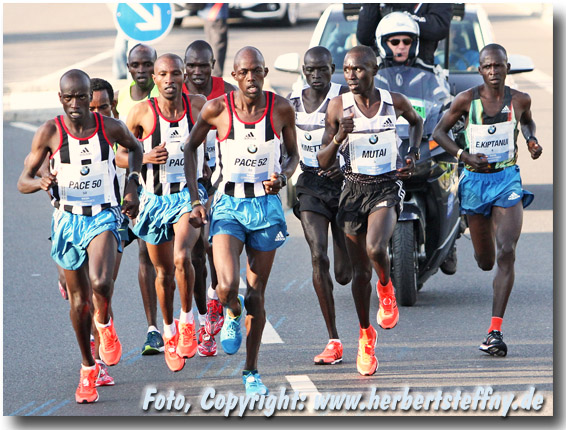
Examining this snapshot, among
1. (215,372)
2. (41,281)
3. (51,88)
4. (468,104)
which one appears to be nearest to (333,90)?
(468,104)

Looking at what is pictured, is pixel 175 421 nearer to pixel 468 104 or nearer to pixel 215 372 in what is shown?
pixel 215 372

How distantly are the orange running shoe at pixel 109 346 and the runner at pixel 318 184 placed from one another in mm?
1494

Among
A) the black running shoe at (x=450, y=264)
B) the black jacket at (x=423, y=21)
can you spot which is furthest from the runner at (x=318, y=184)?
the black jacket at (x=423, y=21)

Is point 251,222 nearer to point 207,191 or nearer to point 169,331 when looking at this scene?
point 169,331

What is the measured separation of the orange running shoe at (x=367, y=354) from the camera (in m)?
8.83

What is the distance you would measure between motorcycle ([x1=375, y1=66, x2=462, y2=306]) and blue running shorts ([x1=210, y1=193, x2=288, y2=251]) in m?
2.25

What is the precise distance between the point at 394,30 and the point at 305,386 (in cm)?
395

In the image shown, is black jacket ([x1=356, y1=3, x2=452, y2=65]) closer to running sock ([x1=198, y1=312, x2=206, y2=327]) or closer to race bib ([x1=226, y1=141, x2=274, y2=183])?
running sock ([x1=198, y1=312, x2=206, y2=327])

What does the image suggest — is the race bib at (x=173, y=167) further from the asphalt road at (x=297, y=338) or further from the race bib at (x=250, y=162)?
the asphalt road at (x=297, y=338)

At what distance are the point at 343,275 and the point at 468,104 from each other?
5.46 ft

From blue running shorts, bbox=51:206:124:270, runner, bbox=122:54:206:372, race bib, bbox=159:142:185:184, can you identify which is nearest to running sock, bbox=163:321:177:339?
runner, bbox=122:54:206:372

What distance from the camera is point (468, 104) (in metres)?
9.55

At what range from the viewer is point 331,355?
361 inches

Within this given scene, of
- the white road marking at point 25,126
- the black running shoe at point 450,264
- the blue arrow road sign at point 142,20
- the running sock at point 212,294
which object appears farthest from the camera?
the white road marking at point 25,126
